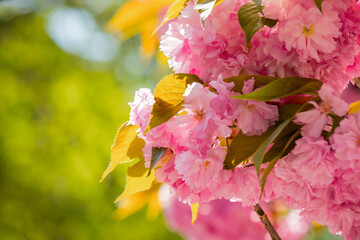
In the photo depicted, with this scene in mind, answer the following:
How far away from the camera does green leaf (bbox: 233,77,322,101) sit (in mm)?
511

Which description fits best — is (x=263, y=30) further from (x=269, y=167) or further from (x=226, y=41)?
(x=269, y=167)

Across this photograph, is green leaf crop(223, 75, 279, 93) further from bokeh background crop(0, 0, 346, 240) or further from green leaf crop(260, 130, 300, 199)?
bokeh background crop(0, 0, 346, 240)

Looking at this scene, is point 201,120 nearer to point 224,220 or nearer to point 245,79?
point 245,79

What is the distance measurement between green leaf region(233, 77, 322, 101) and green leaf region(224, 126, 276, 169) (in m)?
0.04

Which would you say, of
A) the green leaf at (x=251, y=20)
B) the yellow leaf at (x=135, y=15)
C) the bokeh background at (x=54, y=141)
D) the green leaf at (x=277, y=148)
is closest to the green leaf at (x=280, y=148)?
the green leaf at (x=277, y=148)

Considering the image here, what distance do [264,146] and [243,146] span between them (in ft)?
0.14

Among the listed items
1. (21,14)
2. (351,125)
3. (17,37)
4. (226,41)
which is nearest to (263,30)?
(226,41)

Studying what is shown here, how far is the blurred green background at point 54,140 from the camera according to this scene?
5941 mm

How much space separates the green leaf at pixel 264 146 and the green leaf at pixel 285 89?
0.09ft

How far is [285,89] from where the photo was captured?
524 millimetres

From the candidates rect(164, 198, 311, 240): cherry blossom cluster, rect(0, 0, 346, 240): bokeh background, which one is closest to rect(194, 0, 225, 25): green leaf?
rect(164, 198, 311, 240): cherry blossom cluster

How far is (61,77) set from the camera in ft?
20.7

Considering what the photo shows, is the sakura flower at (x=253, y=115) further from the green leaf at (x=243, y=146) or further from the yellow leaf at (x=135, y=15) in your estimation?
the yellow leaf at (x=135, y=15)

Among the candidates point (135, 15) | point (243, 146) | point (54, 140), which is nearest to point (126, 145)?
point (243, 146)
